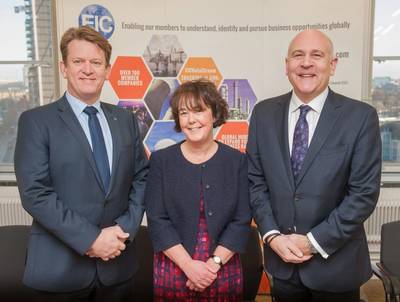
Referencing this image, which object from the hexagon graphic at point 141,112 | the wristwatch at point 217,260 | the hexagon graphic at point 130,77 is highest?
the hexagon graphic at point 130,77

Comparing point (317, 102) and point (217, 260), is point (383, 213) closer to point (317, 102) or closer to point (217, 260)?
point (317, 102)

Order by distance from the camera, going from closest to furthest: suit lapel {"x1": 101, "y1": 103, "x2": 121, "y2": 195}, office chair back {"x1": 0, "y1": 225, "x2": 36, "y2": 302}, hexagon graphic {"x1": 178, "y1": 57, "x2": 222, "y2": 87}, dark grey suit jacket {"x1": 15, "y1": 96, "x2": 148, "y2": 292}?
dark grey suit jacket {"x1": 15, "y1": 96, "x2": 148, "y2": 292}, suit lapel {"x1": 101, "y1": 103, "x2": 121, "y2": 195}, office chair back {"x1": 0, "y1": 225, "x2": 36, "y2": 302}, hexagon graphic {"x1": 178, "y1": 57, "x2": 222, "y2": 87}

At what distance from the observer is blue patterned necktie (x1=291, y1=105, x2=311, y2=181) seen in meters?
1.68

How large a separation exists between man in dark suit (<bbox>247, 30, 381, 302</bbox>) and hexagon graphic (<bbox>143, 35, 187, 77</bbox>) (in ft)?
4.58

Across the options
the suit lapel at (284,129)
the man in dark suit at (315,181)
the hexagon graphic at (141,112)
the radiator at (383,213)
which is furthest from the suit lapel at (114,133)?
the radiator at (383,213)

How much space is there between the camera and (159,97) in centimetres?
304

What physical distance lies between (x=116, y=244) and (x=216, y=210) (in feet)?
1.40

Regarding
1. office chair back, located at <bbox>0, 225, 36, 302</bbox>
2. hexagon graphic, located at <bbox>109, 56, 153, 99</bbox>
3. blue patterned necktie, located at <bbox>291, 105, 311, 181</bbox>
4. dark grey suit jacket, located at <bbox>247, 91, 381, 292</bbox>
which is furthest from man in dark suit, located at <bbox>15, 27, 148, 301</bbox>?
hexagon graphic, located at <bbox>109, 56, 153, 99</bbox>

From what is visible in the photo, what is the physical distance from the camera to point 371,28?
9.81 ft

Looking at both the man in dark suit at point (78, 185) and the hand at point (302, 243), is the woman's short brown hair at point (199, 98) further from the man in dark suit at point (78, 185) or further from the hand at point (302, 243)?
the hand at point (302, 243)

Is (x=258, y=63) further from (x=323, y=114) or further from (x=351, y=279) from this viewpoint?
(x=351, y=279)

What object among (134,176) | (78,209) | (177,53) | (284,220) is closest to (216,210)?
(284,220)

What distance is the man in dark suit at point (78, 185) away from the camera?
1.56m

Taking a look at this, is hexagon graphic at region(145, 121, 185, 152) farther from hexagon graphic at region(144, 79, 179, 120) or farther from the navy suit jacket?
the navy suit jacket
